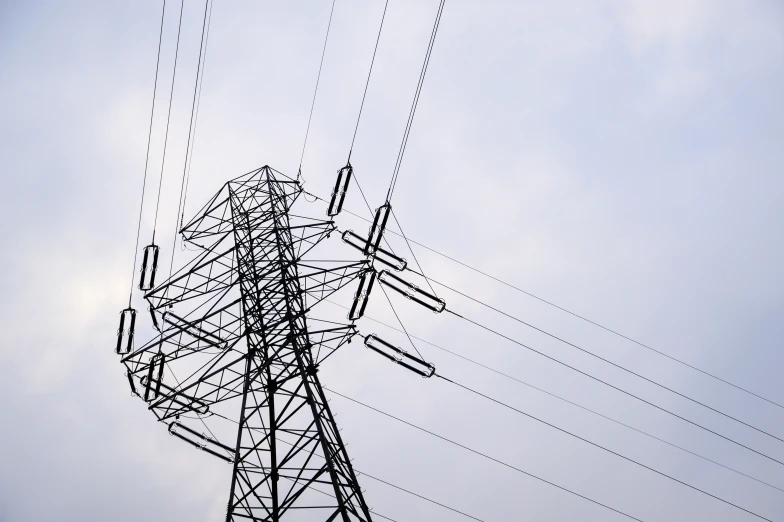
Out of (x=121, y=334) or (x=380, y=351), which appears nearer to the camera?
(x=380, y=351)

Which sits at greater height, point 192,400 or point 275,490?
point 192,400

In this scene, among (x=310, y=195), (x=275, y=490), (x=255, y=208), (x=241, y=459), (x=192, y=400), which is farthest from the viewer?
(x=310, y=195)

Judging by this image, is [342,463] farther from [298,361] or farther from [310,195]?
[310,195]

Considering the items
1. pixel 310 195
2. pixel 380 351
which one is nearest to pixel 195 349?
pixel 380 351

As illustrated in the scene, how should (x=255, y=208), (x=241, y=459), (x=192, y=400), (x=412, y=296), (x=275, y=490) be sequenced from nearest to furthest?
(x=275, y=490)
(x=241, y=459)
(x=192, y=400)
(x=412, y=296)
(x=255, y=208)

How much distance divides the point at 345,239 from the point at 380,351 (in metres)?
2.49

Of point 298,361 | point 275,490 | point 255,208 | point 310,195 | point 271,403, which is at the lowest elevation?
point 275,490

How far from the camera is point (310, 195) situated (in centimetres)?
1688

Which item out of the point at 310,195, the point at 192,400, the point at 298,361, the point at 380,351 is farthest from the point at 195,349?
the point at 310,195

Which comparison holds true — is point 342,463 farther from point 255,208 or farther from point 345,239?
point 255,208

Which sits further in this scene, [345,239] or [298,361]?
[345,239]

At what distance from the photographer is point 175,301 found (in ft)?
41.4

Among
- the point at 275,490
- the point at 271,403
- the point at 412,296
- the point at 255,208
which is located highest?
the point at 255,208

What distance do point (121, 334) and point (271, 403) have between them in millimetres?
5207
